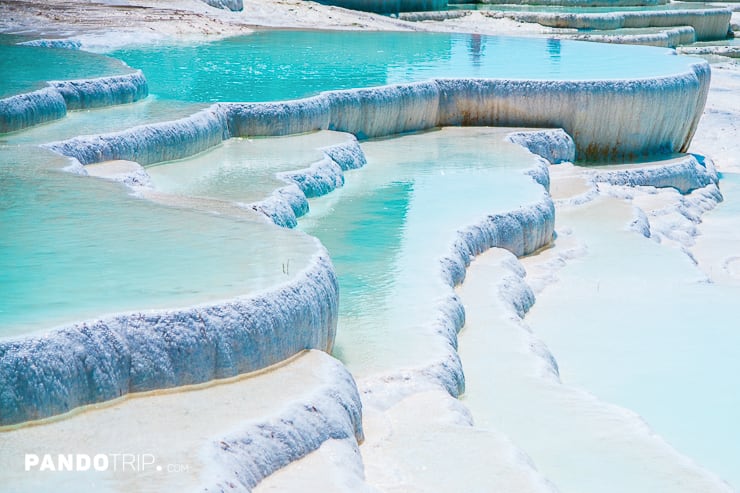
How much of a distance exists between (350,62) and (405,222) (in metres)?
4.65

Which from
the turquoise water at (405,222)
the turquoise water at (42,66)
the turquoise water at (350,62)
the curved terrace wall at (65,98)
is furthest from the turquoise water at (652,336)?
the turquoise water at (42,66)

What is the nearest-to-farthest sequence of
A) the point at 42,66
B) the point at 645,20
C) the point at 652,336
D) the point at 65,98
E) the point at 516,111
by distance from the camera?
the point at 652,336
the point at 65,98
the point at 42,66
the point at 516,111
the point at 645,20

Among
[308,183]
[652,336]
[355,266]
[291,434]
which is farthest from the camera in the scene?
[308,183]

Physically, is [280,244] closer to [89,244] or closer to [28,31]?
[89,244]

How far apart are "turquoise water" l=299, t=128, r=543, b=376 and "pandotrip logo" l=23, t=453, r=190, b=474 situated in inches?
60.8

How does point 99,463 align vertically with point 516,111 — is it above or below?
above

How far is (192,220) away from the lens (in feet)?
17.7

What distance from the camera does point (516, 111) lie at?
1062 centimetres

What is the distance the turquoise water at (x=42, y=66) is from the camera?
322 inches

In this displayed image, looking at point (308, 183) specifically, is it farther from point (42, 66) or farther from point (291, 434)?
point (291, 434)

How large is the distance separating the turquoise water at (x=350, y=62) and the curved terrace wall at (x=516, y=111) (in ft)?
0.87

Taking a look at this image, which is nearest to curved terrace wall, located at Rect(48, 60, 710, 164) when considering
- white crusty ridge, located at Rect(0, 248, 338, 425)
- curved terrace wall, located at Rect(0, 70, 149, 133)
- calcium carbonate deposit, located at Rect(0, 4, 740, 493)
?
calcium carbonate deposit, located at Rect(0, 4, 740, 493)

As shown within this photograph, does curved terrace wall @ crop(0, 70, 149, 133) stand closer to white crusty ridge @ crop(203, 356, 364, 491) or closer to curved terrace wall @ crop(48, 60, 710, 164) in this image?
curved terrace wall @ crop(48, 60, 710, 164)

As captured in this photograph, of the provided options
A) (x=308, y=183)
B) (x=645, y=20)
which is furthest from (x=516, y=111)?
(x=645, y=20)
